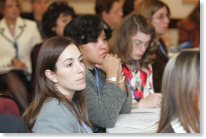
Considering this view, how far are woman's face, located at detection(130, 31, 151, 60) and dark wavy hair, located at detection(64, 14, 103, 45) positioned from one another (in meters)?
0.36

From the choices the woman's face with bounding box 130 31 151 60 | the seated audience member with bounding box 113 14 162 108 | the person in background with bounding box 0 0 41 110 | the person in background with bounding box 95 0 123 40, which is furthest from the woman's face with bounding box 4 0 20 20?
the woman's face with bounding box 130 31 151 60

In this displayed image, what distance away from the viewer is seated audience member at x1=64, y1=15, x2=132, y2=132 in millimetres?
2080

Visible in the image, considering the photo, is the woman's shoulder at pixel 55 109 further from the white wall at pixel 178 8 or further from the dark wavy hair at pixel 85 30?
the white wall at pixel 178 8

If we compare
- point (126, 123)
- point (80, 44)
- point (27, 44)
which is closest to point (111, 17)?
point (27, 44)

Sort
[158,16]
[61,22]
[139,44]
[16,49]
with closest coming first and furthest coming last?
[139,44] < [158,16] < [61,22] < [16,49]

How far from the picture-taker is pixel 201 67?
173 centimetres

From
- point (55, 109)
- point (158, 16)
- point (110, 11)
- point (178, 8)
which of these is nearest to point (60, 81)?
point (55, 109)

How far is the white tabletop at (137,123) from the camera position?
78.1 inches

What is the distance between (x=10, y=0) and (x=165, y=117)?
2.63m

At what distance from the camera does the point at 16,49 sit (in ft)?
12.4

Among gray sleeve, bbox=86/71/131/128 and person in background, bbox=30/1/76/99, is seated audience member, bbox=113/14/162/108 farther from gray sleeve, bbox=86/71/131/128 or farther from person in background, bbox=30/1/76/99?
person in background, bbox=30/1/76/99

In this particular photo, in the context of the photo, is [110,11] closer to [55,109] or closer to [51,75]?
[51,75]

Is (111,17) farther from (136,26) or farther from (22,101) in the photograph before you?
(136,26)

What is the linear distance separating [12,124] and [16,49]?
1946 millimetres
